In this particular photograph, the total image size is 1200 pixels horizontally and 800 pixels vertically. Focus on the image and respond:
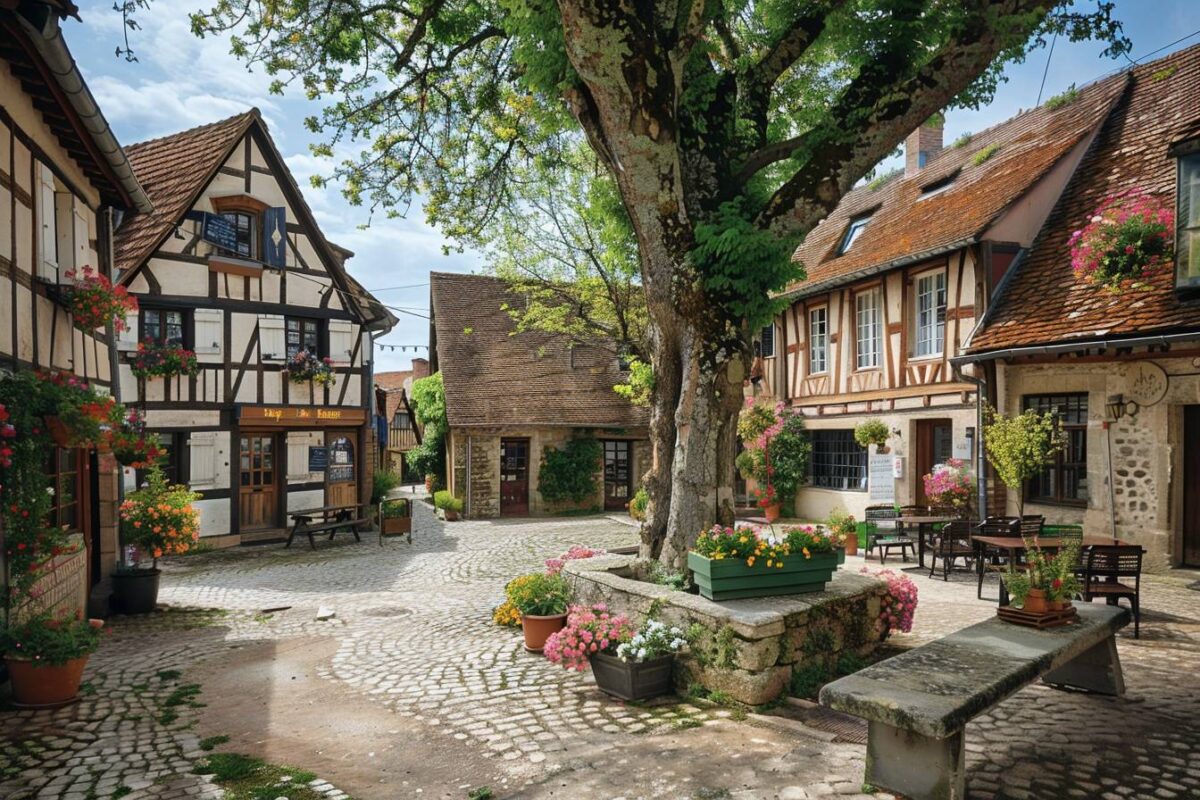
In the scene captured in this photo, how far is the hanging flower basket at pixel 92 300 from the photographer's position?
25.9 ft

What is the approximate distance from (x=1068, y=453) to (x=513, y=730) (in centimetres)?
985

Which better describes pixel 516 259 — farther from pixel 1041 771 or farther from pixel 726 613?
pixel 1041 771

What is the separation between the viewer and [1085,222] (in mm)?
11680

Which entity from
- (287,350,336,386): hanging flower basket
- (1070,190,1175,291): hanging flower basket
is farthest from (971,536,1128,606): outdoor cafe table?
(287,350,336,386): hanging flower basket

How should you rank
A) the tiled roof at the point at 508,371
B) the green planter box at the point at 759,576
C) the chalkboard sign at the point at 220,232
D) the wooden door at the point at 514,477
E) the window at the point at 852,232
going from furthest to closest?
the wooden door at the point at 514,477 → the tiled roof at the point at 508,371 → the window at the point at 852,232 → the chalkboard sign at the point at 220,232 → the green planter box at the point at 759,576

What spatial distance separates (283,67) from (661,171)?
5.07 meters

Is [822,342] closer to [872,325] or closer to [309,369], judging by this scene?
[872,325]

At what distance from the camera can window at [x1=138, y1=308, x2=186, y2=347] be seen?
14266 mm

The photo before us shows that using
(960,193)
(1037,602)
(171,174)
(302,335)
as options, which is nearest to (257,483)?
(302,335)

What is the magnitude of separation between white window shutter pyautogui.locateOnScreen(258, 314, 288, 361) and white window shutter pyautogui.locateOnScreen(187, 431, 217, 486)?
191cm

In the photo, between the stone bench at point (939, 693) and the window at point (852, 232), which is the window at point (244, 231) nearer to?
the window at point (852, 232)

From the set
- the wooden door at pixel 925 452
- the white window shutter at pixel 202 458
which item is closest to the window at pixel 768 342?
the wooden door at pixel 925 452

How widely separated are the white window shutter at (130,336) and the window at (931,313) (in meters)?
14.2

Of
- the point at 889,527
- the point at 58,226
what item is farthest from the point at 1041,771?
the point at 58,226
